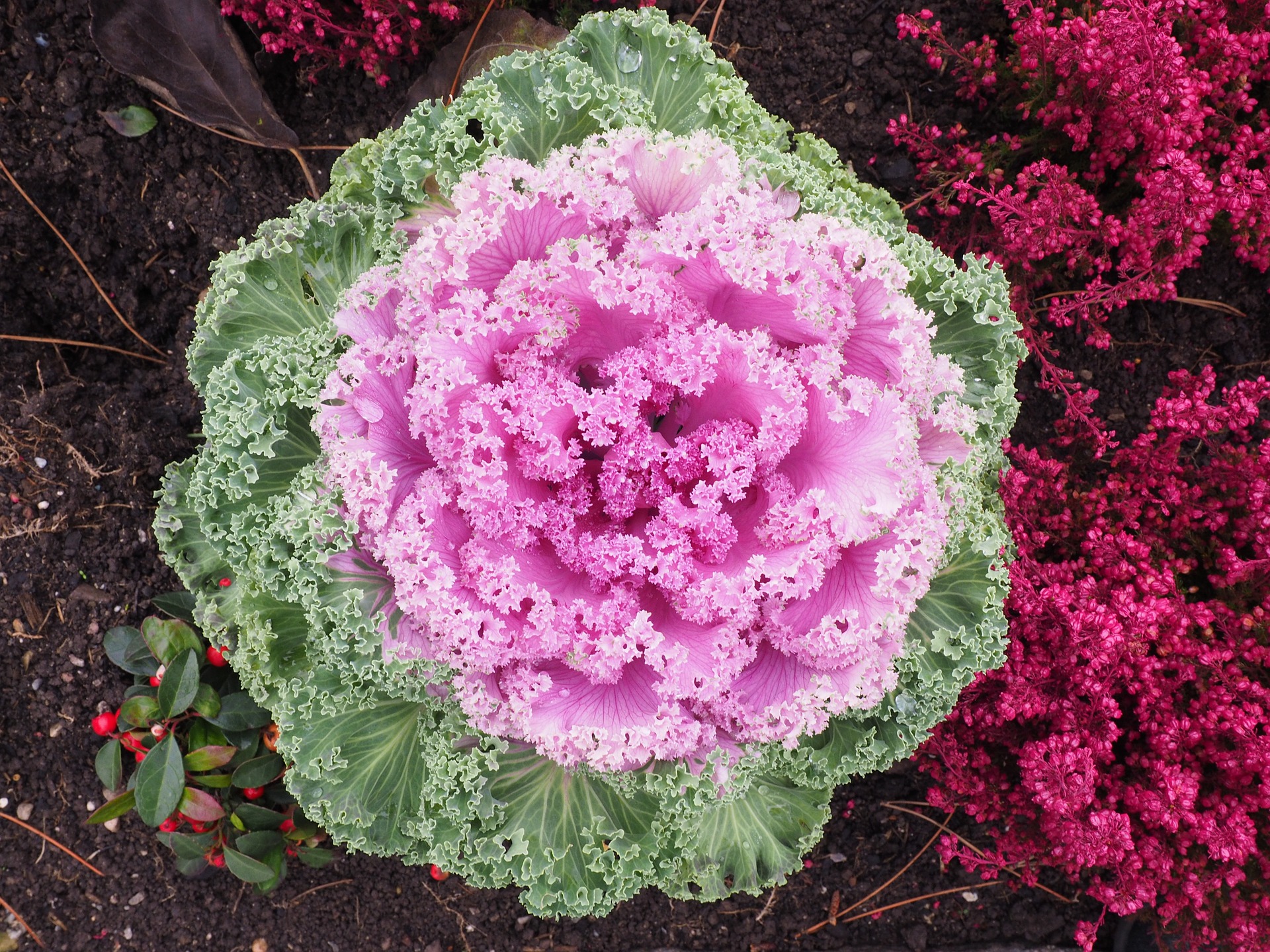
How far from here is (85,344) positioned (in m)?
3.87

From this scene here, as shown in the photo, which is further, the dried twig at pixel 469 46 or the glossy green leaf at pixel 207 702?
the dried twig at pixel 469 46

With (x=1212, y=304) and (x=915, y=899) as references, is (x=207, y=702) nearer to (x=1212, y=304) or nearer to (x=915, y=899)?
(x=915, y=899)

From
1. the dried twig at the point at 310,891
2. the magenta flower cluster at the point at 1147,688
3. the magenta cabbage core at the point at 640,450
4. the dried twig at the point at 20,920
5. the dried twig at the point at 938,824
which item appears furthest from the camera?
the dried twig at the point at 938,824

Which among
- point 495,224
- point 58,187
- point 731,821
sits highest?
point 495,224

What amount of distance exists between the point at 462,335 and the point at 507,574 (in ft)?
1.99

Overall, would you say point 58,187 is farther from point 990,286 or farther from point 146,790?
point 990,286

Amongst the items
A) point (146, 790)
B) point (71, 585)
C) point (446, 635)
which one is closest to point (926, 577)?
point (446, 635)

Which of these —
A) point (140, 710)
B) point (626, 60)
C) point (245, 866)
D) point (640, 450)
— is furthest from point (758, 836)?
point (626, 60)

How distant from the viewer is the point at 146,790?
122 inches

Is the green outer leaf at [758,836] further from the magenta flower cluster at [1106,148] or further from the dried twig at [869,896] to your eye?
the magenta flower cluster at [1106,148]

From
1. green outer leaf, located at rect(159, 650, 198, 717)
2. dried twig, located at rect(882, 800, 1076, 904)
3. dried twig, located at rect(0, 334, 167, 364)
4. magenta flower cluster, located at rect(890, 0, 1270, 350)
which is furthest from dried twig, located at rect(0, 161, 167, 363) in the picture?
dried twig, located at rect(882, 800, 1076, 904)

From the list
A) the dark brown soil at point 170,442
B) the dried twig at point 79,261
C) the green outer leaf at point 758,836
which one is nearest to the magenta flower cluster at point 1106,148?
the dark brown soil at point 170,442

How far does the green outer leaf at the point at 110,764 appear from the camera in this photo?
3.30 metres

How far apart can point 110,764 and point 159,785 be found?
0.35 metres
